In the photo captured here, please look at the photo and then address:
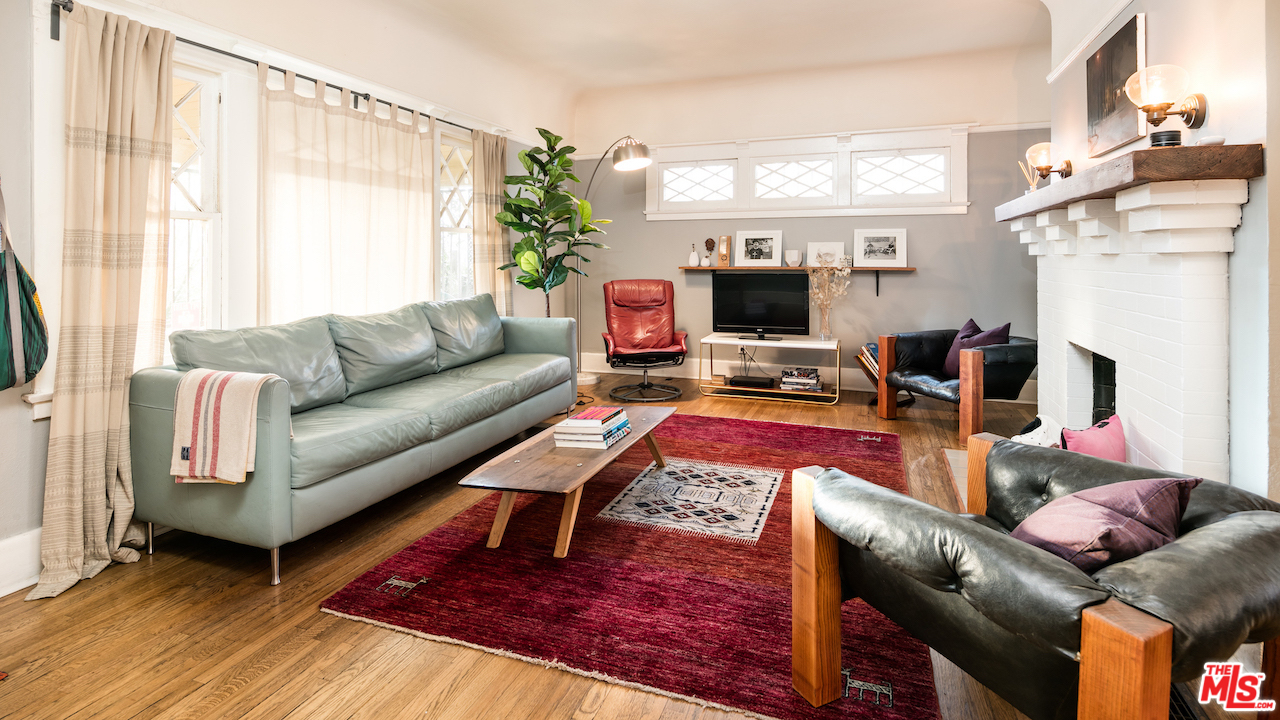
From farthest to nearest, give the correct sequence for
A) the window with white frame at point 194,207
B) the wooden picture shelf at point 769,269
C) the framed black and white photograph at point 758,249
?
1. the framed black and white photograph at point 758,249
2. the wooden picture shelf at point 769,269
3. the window with white frame at point 194,207

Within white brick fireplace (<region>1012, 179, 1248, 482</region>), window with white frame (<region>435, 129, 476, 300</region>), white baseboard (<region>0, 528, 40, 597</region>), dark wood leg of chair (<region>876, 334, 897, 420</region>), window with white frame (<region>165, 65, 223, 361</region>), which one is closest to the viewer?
white brick fireplace (<region>1012, 179, 1248, 482</region>)

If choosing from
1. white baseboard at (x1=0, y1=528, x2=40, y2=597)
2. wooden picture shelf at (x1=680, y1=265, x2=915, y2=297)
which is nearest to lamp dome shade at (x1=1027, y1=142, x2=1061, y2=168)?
wooden picture shelf at (x1=680, y1=265, x2=915, y2=297)

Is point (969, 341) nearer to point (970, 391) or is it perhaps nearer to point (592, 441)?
point (970, 391)

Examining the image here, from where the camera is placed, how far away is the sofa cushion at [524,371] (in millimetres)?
3777

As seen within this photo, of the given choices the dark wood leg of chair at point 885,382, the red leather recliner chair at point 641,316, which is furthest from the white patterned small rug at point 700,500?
the red leather recliner chair at point 641,316

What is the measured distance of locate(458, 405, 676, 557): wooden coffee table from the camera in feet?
7.56

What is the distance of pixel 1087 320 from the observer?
9.67 feet

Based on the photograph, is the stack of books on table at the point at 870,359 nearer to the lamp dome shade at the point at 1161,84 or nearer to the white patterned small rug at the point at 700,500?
the white patterned small rug at the point at 700,500

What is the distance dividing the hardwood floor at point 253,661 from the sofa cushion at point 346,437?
353 mm

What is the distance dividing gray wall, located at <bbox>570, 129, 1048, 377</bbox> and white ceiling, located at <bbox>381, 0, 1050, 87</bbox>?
96cm

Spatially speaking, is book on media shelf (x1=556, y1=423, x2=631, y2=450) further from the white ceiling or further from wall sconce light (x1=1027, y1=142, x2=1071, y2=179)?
the white ceiling

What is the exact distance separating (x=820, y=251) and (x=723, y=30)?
1.95 meters

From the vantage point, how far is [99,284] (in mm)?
2379

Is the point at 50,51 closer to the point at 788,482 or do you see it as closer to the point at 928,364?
the point at 788,482
